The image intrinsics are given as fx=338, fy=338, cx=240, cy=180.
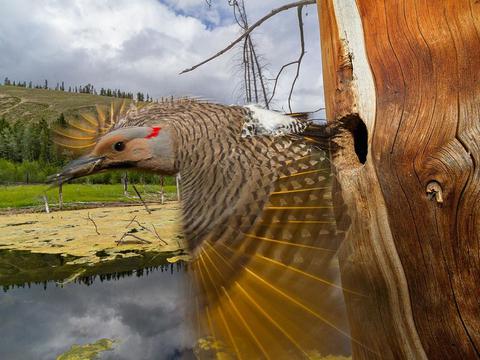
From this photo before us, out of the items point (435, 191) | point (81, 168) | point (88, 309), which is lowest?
point (88, 309)

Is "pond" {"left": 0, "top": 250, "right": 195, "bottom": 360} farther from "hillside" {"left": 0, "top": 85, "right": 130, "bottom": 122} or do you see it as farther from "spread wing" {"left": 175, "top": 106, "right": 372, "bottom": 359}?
"hillside" {"left": 0, "top": 85, "right": 130, "bottom": 122}

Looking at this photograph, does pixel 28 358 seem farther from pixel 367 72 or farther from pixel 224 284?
pixel 367 72

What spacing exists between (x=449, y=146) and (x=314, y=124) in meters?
0.35

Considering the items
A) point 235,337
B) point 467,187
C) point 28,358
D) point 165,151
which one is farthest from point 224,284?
Answer: point 28,358

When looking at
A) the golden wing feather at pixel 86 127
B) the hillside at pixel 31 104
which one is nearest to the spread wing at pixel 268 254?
the golden wing feather at pixel 86 127

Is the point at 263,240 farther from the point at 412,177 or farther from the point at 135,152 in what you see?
the point at 135,152

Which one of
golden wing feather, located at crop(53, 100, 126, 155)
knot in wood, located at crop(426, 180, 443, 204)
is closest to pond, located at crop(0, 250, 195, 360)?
golden wing feather, located at crop(53, 100, 126, 155)

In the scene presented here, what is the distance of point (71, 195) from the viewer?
14.2 meters

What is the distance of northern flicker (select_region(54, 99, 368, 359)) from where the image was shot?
0.83 m

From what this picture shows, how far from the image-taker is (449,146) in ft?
2.20

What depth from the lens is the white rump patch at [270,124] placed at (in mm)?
929

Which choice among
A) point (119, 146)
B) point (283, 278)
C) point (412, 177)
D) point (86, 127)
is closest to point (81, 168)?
point (119, 146)

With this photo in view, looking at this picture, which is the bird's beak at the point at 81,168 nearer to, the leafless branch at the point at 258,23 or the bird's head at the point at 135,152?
the bird's head at the point at 135,152

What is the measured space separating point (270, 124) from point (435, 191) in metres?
0.45
